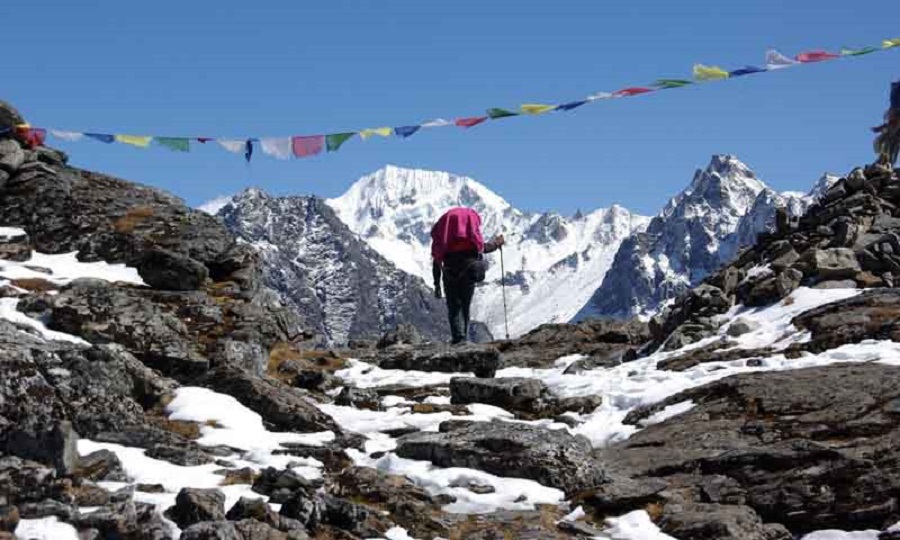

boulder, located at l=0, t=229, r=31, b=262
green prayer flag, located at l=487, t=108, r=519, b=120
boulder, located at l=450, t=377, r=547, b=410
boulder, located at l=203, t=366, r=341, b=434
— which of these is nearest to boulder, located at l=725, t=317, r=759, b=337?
boulder, located at l=450, t=377, r=547, b=410

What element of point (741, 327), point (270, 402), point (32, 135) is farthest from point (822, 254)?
point (32, 135)

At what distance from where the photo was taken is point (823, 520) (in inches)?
456

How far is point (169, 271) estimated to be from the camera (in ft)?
73.5

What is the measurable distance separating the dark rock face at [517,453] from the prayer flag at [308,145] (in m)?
11.3

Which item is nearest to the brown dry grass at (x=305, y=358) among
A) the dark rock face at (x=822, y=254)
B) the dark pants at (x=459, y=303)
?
the dark pants at (x=459, y=303)

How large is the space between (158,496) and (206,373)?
5.93 meters

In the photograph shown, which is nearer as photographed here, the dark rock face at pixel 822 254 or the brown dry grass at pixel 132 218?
the dark rock face at pixel 822 254

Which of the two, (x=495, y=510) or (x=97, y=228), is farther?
(x=97, y=228)

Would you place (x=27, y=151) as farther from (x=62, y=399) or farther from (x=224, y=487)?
(x=224, y=487)

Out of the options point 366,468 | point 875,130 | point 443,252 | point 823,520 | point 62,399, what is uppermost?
point 875,130

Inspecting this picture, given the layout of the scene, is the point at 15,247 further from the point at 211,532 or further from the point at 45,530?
the point at 211,532

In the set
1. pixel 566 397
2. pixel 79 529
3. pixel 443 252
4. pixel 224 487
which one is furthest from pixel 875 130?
pixel 79 529

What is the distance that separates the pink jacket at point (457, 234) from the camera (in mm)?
26141

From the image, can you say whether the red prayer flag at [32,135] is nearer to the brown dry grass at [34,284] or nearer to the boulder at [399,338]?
the brown dry grass at [34,284]
